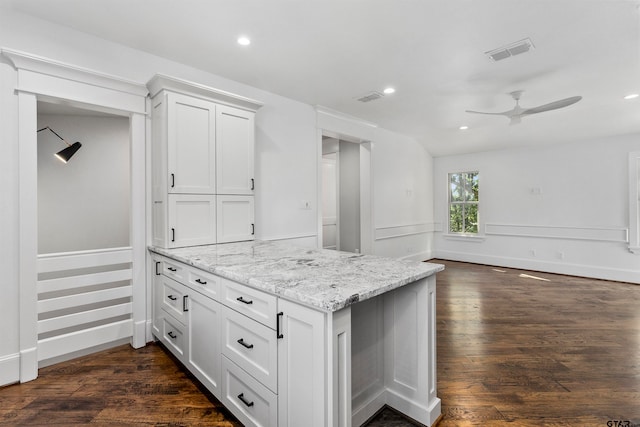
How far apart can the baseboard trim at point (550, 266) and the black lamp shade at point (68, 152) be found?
7.04 meters

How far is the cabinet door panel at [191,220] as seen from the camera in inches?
106

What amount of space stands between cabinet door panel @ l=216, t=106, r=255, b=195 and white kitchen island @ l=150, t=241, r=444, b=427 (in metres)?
0.95

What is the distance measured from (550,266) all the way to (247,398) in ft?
20.8

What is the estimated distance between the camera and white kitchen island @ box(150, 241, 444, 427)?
1.29m

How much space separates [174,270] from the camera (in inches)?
96.3

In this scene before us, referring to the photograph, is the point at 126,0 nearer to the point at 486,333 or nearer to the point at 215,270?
the point at 215,270

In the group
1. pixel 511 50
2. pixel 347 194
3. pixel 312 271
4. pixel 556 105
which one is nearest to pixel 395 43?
pixel 511 50

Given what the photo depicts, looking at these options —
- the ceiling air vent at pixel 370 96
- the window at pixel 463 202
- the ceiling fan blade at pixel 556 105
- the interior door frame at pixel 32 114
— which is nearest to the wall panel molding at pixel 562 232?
the window at pixel 463 202

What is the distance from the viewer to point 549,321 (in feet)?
11.1

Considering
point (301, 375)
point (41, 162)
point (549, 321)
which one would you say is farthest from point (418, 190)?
point (41, 162)

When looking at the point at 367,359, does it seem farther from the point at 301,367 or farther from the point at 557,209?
the point at 557,209

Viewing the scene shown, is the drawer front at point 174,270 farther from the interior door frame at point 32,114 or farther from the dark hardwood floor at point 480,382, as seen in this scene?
the interior door frame at point 32,114

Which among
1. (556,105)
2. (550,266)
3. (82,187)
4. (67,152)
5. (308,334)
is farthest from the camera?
(550,266)

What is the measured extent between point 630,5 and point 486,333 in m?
2.86
